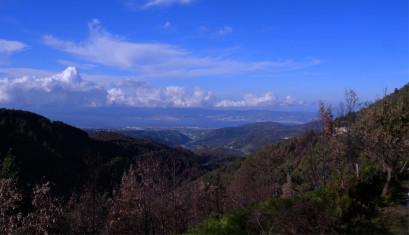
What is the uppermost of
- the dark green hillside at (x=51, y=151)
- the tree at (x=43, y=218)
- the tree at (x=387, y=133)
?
the tree at (x=387, y=133)

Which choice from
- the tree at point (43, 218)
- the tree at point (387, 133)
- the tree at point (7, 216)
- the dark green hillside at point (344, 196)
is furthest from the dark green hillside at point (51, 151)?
→ the tree at point (387, 133)

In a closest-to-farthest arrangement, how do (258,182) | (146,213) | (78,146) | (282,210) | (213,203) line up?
(282,210), (146,213), (213,203), (258,182), (78,146)

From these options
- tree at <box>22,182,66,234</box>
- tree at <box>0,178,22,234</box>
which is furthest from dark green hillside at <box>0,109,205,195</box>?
tree at <box>0,178,22,234</box>

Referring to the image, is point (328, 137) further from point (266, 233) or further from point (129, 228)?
point (129, 228)

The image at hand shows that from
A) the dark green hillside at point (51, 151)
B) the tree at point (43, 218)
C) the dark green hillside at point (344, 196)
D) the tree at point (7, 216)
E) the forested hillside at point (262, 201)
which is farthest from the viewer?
the dark green hillside at point (51, 151)

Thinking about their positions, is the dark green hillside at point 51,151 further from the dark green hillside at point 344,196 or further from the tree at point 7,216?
the dark green hillside at point 344,196

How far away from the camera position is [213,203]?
45.8 feet

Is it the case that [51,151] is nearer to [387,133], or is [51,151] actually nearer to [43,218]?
[43,218]

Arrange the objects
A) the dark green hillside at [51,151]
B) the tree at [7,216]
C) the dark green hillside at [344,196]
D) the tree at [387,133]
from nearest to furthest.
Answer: the dark green hillside at [344,196]
the tree at [7,216]
the tree at [387,133]
the dark green hillside at [51,151]

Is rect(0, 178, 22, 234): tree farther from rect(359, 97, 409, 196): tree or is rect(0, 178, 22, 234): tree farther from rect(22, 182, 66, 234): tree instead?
rect(359, 97, 409, 196): tree

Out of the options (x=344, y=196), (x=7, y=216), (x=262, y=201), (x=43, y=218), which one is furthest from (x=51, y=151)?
(x=344, y=196)

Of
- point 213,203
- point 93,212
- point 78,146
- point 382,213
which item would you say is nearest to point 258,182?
point 213,203

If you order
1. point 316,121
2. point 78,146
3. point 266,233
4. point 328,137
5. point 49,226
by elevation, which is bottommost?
point 78,146

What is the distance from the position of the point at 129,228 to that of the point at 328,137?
905 centimetres
